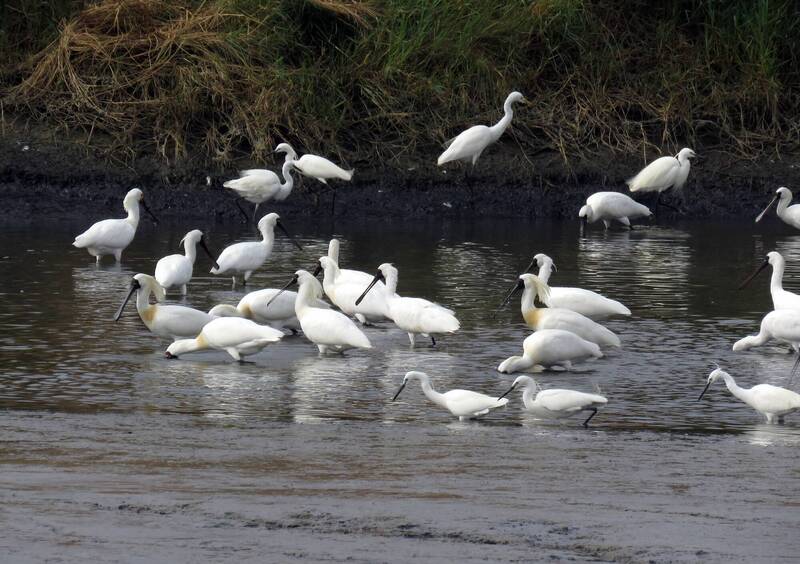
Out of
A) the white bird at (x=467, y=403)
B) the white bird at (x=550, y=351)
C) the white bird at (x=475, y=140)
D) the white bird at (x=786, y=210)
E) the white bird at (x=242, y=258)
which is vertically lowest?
the white bird at (x=467, y=403)

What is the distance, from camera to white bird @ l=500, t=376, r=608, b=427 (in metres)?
8.97

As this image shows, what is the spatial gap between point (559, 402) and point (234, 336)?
2773 millimetres

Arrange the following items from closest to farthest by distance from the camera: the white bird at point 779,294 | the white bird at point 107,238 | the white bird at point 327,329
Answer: the white bird at point 327,329 < the white bird at point 779,294 < the white bird at point 107,238

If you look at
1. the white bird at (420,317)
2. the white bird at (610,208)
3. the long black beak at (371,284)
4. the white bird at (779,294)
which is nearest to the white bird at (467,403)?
the white bird at (420,317)

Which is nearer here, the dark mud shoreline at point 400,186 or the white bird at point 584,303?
the white bird at point 584,303

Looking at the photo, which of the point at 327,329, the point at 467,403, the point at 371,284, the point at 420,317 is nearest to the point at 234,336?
the point at 327,329

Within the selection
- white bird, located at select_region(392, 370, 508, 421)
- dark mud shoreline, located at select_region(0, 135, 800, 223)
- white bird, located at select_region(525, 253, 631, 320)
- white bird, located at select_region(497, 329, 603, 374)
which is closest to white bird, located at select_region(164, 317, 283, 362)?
white bird, located at select_region(497, 329, 603, 374)

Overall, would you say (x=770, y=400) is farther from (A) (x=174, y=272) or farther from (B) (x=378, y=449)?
(A) (x=174, y=272)

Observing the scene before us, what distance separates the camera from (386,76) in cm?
2219

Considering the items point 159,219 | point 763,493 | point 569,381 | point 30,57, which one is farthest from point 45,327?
point 30,57

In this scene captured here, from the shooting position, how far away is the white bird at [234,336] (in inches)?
→ 429

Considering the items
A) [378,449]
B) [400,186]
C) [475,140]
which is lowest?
[378,449]

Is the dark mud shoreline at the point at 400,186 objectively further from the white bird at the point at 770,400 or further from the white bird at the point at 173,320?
the white bird at the point at 770,400

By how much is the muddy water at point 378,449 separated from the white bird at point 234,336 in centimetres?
16
